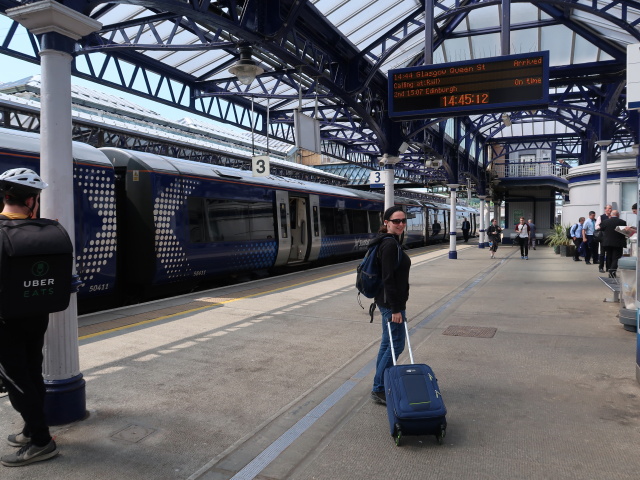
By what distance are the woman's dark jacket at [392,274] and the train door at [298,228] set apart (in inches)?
429

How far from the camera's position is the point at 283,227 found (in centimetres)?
1387

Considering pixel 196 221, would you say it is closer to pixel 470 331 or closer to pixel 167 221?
pixel 167 221

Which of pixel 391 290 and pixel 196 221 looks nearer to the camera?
pixel 391 290

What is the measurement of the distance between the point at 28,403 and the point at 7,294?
2.44 ft

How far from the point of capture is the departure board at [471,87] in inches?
376

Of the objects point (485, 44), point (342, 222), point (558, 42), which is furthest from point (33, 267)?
point (558, 42)

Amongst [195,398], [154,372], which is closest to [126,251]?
[154,372]

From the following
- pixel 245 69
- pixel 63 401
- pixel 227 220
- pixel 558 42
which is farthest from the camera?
pixel 558 42

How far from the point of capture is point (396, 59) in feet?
51.3

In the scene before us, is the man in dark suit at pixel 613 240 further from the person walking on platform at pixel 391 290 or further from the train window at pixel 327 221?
the person walking on platform at pixel 391 290

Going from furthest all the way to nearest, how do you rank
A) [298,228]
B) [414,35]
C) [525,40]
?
[525,40] → [298,228] → [414,35]

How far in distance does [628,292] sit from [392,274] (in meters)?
4.75

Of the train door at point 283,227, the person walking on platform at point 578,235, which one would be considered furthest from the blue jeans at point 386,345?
the person walking on platform at point 578,235

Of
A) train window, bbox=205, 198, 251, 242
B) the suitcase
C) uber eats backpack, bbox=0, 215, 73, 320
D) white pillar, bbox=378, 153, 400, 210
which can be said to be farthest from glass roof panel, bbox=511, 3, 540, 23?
uber eats backpack, bbox=0, 215, 73, 320
